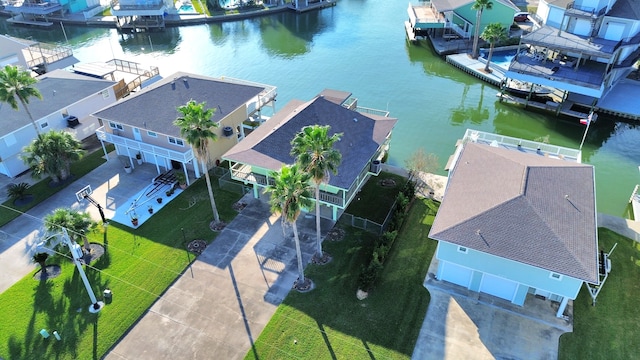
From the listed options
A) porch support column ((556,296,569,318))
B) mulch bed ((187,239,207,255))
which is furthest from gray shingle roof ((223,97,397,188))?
porch support column ((556,296,569,318))

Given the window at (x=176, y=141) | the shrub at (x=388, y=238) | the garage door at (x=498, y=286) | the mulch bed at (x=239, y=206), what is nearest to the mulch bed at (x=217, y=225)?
the mulch bed at (x=239, y=206)

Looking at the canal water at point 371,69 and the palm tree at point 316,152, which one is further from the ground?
the palm tree at point 316,152

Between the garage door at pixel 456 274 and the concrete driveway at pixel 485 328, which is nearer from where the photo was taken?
the concrete driveway at pixel 485 328

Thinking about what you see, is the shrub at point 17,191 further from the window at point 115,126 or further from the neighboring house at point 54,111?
the window at point 115,126

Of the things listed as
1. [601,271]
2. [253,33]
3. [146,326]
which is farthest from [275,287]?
Answer: [253,33]

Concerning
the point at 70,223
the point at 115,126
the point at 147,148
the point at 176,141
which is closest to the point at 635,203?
the point at 176,141

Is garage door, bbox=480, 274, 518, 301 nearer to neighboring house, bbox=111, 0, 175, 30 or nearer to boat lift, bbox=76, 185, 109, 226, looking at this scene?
boat lift, bbox=76, 185, 109, 226
